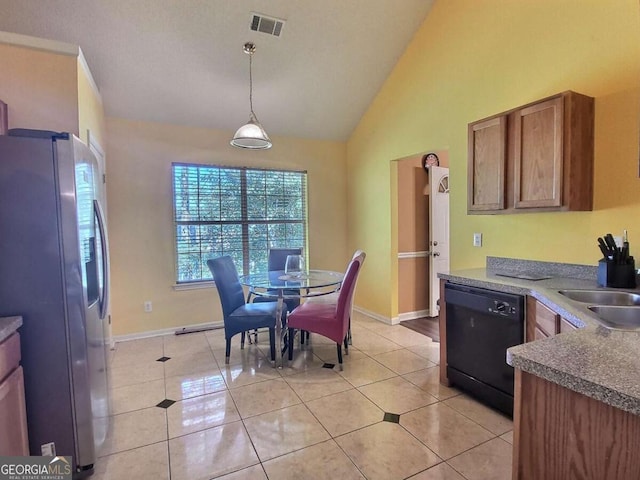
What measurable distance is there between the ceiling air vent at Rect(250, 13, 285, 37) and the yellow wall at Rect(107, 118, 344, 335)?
1.45 meters

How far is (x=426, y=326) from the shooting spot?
4066 millimetres

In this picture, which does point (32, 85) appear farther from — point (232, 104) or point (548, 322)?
point (548, 322)

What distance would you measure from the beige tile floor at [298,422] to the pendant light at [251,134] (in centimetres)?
198

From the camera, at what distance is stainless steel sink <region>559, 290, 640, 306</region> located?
1.78m

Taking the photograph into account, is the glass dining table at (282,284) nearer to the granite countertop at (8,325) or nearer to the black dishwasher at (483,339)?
the black dishwasher at (483,339)

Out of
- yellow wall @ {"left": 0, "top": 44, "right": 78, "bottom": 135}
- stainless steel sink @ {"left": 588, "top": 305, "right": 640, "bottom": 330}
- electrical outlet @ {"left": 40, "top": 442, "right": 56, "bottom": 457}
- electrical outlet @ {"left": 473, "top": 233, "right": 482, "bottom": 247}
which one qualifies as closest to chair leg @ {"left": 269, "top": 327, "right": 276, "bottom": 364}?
electrical outlet @ {"left": 40, "top": 442, "right": 56, "bottom": 457}

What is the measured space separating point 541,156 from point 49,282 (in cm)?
288

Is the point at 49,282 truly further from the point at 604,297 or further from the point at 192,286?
the point at 604,297

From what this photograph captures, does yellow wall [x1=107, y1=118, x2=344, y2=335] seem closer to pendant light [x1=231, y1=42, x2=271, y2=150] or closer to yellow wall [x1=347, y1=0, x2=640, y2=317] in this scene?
pendant light [x1=231, y1=42, x2=271, y2=150]

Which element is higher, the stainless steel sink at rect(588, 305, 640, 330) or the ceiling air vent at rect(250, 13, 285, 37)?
the ceiling air vent at rect(250, 13, 285, 37)

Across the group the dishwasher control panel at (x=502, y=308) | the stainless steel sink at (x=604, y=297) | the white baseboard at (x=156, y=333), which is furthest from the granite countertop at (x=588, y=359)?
the white baseboard at (x=156, y=333)

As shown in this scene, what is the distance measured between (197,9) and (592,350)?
11.1 feet

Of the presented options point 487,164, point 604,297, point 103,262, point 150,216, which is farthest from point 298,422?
point 150,216

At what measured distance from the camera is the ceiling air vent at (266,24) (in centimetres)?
293
